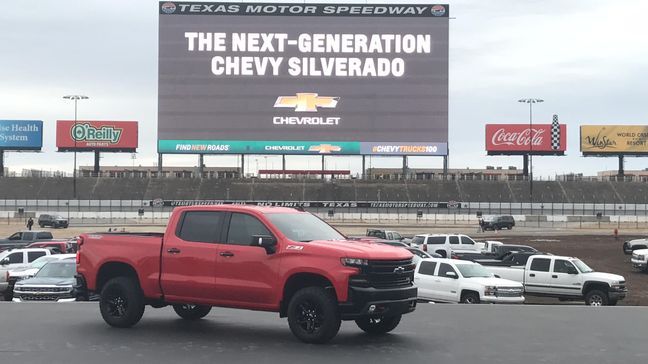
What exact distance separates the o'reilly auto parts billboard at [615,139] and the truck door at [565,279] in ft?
311

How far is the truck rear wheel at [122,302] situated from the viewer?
1136cm

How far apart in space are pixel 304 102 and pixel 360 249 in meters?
81.3

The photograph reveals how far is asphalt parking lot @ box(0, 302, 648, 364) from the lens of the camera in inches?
362

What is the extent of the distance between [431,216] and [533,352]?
76797 millimetres

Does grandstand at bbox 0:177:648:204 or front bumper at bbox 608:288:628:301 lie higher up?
grandstand at bbox 0:177:648:204

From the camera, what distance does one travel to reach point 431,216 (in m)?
85.8

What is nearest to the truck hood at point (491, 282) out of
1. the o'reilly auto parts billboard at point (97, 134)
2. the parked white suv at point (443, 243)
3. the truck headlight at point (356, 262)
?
the truck headlight at point (356, 262)

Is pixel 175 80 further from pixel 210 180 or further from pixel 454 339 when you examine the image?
pixel 454 339

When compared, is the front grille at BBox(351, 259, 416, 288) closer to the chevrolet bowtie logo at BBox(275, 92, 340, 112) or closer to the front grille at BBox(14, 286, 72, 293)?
the front grille at BBox(14, 286, 72, 293)

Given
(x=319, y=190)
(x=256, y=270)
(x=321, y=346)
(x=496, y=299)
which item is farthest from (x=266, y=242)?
(x=319, y=190)

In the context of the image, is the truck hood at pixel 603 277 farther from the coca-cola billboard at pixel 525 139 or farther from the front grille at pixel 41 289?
the coca-cola billboard at pixel 525 139

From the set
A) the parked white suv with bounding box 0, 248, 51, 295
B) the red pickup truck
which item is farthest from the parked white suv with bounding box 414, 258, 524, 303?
the parked white suv with bounding box 0, 248, 51, 295

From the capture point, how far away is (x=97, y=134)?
111125 mm

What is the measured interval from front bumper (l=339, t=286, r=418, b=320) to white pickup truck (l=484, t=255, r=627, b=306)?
44.6 feet
